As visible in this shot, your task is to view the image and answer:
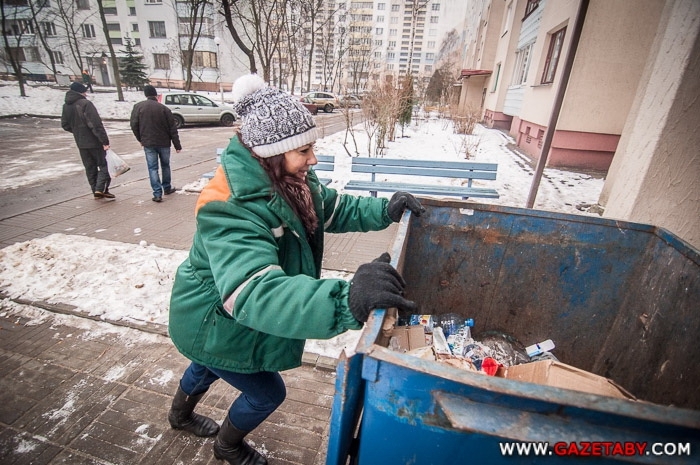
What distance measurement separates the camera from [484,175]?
18.9 feet

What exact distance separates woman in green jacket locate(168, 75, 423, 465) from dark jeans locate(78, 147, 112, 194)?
562 cm

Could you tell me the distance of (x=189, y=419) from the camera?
1980 millimetres

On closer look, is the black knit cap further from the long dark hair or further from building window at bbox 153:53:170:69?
building window at bbox 153:53:170:69

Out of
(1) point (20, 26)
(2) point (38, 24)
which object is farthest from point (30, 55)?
(2) point (38, 24)

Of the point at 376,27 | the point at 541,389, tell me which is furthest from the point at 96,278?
the point at 376,27

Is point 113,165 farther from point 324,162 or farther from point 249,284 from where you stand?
point 249,284

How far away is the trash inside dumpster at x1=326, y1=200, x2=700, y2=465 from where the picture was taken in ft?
2.47

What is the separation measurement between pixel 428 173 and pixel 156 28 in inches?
1736

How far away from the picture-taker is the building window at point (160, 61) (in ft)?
123

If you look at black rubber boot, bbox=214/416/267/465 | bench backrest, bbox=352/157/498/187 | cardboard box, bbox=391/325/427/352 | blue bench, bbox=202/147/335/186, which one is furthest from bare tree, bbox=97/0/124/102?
cardboard box, bbox=391/325/427/352

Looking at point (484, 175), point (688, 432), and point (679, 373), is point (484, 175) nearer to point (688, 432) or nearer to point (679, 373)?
point (679, 373)

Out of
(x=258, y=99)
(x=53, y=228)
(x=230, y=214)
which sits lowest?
(x=53, y=228)

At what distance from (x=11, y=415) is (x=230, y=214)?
2.26 meters

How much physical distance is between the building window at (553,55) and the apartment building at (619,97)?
34mm
